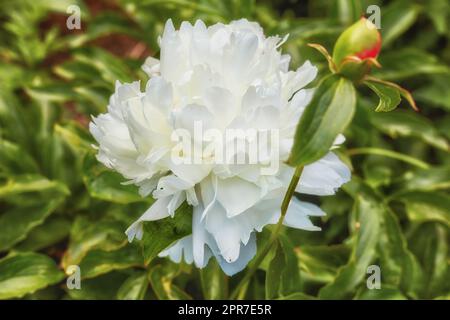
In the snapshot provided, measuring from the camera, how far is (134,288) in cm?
116

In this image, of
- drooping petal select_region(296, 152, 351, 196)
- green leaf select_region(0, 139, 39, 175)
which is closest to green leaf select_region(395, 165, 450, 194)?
drooping petal select_region(296, 152, 351, 196)

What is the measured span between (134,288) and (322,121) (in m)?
0.61

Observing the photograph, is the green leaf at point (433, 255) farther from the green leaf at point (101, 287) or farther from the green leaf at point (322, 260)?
the green leaf at point (101, 287)

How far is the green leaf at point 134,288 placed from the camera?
114 centimetres

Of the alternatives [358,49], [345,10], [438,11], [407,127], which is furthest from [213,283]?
[438,11]

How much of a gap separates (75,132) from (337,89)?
750mm

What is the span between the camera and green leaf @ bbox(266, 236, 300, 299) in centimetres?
101

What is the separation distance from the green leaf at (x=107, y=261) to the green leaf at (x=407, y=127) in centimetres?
70

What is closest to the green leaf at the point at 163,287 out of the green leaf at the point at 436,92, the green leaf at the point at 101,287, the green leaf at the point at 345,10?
the green leaf at the point at 101,287

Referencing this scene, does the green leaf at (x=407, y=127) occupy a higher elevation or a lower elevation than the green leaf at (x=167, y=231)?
higher

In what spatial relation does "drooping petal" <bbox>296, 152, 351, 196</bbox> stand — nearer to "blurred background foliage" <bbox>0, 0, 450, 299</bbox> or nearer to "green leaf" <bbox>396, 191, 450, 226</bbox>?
"blurred background foliage" <bbox>0, 0, 450, 299</bbox>

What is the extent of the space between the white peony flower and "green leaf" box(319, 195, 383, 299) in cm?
36
